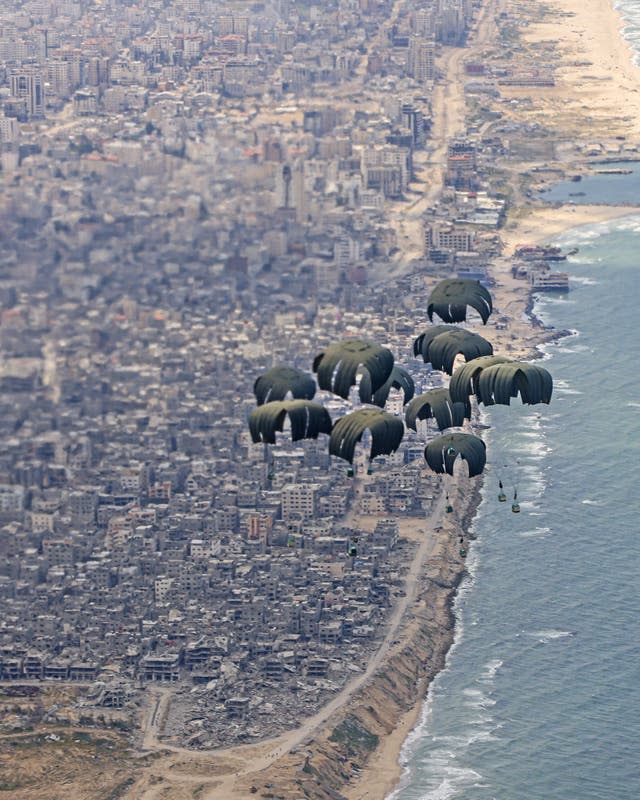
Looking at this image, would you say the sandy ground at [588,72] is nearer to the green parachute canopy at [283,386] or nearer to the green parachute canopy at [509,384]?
the green parachute canopy at [283,386]

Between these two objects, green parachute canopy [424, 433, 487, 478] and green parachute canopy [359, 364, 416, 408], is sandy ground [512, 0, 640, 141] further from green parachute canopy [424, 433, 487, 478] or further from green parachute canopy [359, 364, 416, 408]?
green parachute canopy [359, 364, 416, 408]

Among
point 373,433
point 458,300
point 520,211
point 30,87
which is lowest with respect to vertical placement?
point 520,211

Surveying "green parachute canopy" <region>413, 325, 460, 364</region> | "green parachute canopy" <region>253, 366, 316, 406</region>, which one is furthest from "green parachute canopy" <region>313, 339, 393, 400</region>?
"green parachute canopy" <region>413, 325, 460, 364</region>

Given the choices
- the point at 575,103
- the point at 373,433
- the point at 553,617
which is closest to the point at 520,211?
the point at 575,103

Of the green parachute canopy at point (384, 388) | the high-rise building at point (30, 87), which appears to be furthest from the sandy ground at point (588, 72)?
the green parachute canopy at point (384, 388)

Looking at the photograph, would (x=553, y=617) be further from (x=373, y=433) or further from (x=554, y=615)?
(x=373, y=433)

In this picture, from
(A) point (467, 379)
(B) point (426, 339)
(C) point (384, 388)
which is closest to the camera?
(A) point (467, 379)

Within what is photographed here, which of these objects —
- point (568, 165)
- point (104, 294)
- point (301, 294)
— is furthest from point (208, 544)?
point (568, 165)
